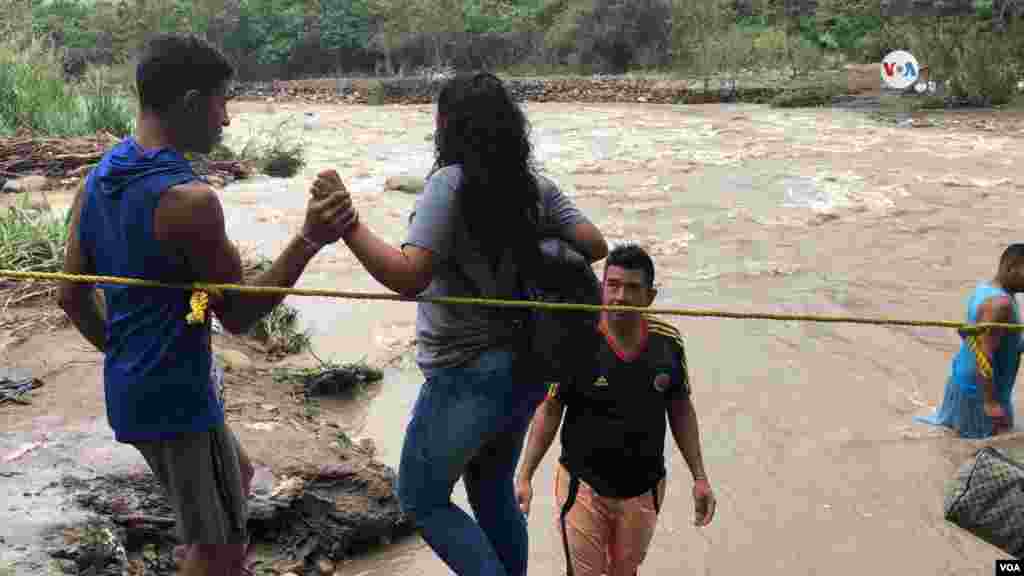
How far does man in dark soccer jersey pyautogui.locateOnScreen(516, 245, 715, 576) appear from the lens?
100 inches

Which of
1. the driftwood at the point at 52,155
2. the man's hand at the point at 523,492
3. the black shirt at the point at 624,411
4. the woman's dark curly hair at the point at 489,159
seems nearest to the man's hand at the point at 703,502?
the black shirt at the point at 624,411

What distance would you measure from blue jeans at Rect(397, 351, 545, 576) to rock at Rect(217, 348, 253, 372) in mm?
2776

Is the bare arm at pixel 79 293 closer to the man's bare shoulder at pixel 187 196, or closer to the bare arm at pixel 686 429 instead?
the man's bare shoulder at pixel 187 196

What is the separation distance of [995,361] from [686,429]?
215 centimetres

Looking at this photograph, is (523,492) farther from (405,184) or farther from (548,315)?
(405,184)

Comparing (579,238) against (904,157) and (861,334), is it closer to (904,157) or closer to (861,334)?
(861,334)

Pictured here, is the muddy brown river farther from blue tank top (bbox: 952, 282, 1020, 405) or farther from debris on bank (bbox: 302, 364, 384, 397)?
blue tank top (bbox: 952, 282, 1020, 405)

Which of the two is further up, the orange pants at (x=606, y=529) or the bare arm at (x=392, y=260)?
the bare arm at (x=392, y=260)

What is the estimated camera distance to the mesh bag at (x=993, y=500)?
2439 mm

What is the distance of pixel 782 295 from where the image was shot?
24.3 ft

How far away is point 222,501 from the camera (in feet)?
6.91

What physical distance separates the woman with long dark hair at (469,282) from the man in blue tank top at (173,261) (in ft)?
0.63

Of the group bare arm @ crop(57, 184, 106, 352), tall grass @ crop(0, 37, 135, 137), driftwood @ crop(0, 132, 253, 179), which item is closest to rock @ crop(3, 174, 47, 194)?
driftwood @ crop(0, 132, 253, 179)

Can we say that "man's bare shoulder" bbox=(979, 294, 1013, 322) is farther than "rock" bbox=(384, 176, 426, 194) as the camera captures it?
No
